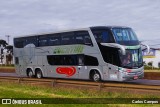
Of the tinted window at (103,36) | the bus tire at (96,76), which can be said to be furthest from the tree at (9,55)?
the tinted window at (103,36)

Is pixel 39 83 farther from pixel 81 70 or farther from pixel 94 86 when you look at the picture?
pixel 94 86

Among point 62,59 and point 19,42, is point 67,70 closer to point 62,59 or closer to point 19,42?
point 62,59

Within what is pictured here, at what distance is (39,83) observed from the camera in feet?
81.4

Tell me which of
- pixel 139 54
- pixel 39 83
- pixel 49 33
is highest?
pixel 49 33

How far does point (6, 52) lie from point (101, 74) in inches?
2645

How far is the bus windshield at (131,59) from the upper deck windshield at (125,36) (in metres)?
0.63

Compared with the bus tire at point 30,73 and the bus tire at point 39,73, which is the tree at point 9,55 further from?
the bus tire at point 39,73

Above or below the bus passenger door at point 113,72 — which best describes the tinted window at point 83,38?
above

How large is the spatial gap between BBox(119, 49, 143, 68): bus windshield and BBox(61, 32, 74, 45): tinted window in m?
4.79

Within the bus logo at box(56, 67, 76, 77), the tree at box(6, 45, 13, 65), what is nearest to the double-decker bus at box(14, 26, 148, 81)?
the bus logo at box(56, 67, 76, 77)

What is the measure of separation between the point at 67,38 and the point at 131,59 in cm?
567

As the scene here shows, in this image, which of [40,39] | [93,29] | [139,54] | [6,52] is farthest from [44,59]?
[6,52]

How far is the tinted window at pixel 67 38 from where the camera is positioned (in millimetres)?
26141

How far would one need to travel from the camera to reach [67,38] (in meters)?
26.6
